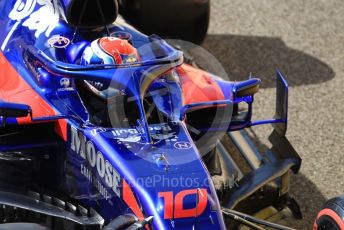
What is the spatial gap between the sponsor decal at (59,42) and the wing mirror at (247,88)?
0.91m

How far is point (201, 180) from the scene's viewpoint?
3492mm

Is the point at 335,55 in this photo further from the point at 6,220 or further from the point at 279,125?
the point at 6,220

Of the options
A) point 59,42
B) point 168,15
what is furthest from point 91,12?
point 168,15

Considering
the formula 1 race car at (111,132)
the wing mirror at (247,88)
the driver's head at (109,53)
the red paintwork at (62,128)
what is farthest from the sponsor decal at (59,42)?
the wing mirror at (247,88)

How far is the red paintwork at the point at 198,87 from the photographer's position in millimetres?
4289

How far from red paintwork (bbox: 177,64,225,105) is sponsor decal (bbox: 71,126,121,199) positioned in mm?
676

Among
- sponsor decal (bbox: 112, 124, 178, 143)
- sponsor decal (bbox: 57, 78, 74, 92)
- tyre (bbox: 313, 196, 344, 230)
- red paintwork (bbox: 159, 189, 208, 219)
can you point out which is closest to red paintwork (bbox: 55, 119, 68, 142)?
sponsor decal (bbox: 57, 78, 74, 92)

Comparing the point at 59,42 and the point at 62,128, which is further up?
the point at 59,42

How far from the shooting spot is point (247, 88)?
4297mm

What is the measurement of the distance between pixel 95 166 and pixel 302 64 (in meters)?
3.12

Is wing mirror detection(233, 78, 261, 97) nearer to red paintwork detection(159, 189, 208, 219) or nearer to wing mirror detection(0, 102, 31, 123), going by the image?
red paintwork detection(159, 189, 208, 219)

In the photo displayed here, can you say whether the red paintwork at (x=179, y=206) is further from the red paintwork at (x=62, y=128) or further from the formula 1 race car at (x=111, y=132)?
the red paintwork at (x=62, y=128)

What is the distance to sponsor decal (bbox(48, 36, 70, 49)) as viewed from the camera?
13.5 ft

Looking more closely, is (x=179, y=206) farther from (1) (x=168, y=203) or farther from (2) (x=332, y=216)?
(2) (x=332, y=216)
